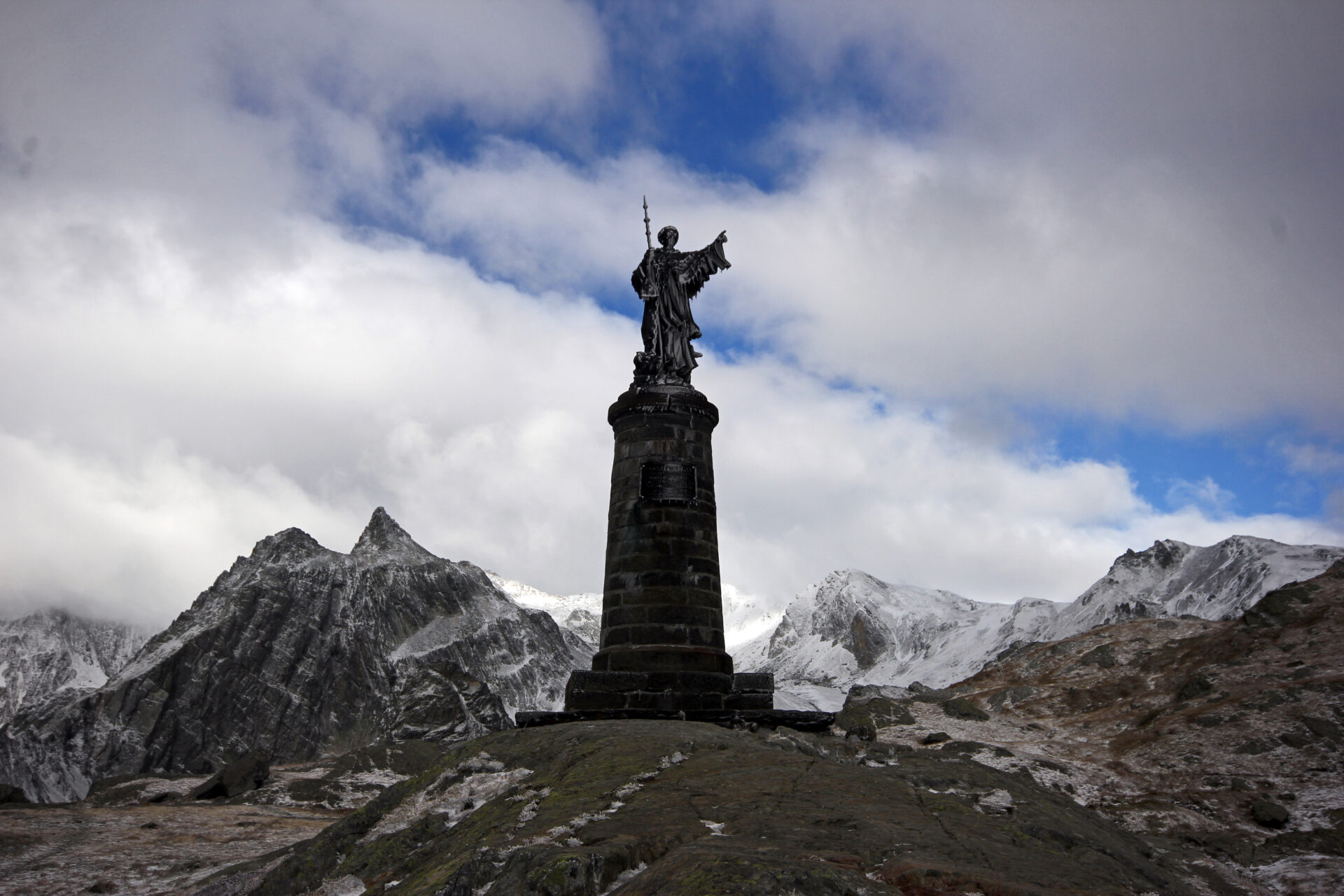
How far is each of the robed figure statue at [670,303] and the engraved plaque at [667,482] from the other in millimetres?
1747

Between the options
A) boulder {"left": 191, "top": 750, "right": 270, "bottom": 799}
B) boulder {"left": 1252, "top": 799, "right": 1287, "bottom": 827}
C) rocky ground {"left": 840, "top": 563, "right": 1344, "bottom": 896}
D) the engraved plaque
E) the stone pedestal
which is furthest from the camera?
boulder {"left": 191, "top": 750, "right": 270, "bottom": 799}

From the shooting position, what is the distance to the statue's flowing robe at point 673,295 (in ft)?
53.4

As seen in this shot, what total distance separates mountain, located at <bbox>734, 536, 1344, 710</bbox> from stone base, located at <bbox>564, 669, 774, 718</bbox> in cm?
4861

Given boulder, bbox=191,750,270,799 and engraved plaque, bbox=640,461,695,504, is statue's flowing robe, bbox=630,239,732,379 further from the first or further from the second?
boulder, bbox=191,750,270,799

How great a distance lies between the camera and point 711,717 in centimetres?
1261

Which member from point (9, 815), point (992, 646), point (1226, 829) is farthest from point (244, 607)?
point (1226, 829)

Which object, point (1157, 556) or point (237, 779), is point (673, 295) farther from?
point (1157, 556)

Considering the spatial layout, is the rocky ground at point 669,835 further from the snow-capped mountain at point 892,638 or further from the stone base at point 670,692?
the snow-capped mountain at point 892,638

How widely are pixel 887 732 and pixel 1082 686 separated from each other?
833cm

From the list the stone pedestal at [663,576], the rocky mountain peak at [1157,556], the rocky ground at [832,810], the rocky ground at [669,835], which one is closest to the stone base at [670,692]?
the stone pedestal at [663,576]

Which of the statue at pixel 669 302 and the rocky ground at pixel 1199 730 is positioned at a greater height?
the statue at pixel 669 302

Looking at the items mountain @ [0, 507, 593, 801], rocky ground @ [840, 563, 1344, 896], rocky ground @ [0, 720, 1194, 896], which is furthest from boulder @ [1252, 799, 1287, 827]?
mountain @ [0, 507, 593, 801]

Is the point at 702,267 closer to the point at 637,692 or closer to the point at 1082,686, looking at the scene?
the point at 637,692

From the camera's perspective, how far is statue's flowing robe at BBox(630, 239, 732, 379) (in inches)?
641
